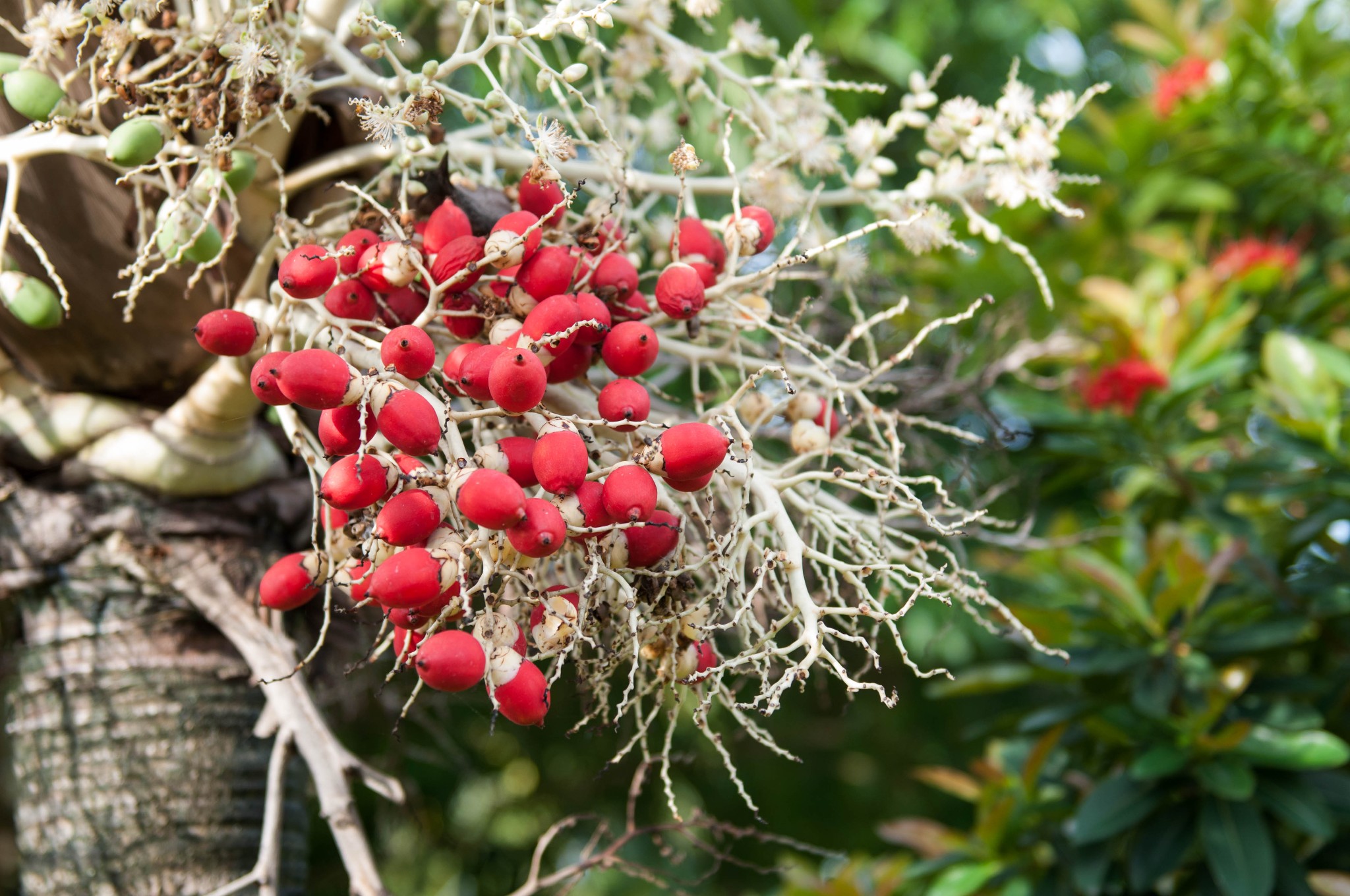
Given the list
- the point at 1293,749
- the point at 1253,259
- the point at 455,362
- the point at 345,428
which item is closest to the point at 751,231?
the point at 455,362

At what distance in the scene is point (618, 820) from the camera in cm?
325

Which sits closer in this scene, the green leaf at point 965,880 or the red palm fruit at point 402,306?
the red palm fruit at point 402,306

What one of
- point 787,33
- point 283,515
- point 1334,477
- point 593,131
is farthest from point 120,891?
point 787,33

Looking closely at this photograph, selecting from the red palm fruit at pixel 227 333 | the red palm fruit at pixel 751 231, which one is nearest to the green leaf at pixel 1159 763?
the red palm fruit at pixel 751 231

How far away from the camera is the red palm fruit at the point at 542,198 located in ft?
2.92

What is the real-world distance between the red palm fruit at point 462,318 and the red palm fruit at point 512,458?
14cm

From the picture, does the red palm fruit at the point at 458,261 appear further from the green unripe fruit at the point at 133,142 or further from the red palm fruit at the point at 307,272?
the green unripe fruit at the point at 133,142

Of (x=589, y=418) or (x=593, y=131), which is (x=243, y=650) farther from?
(x=593, y=131)

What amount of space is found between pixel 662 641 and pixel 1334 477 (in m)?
1.43

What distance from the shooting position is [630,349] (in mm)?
814

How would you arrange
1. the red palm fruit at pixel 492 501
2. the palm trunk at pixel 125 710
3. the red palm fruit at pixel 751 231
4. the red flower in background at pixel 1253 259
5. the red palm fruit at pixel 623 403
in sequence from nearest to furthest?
the red palm fruit at pixel 492 501, the red palm fruit at pixel 623 403, the red palm fruit at pixel 751 231, the palm trunk at pixel 125 710, the red flower in background at pixel 1253 259

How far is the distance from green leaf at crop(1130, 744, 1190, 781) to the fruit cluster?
102 cm

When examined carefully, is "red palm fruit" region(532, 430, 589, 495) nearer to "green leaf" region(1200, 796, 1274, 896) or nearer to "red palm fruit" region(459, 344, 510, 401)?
"red palm fruit" region(459, 344, 510, 401)

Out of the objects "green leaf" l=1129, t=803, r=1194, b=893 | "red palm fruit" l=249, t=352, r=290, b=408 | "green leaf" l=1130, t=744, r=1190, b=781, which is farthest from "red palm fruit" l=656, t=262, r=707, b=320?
"green leaf" l=1129, t=803, r=1194, b=893
